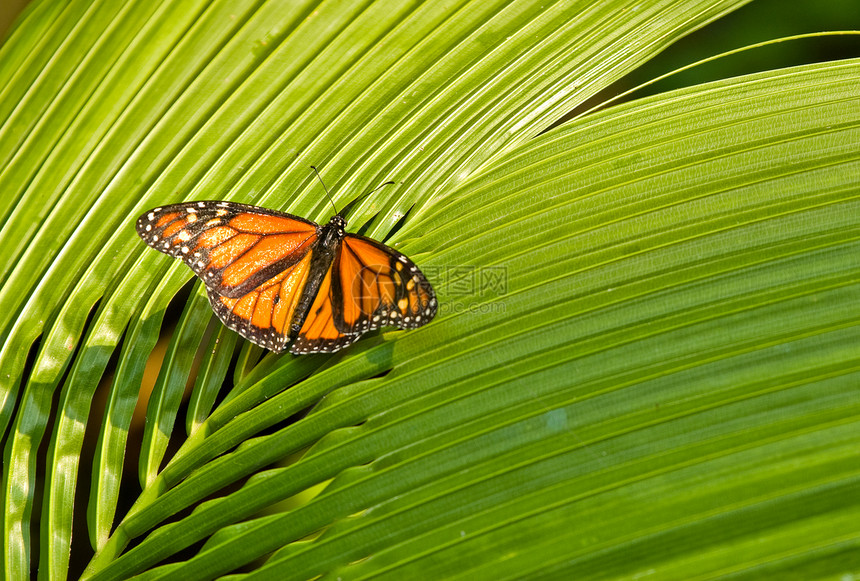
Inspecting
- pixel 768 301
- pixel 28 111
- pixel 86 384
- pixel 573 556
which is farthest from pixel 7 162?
pixel 768 301

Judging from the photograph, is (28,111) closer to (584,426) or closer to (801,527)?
(584,426)

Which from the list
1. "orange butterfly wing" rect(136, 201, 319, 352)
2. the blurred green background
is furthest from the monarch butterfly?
the blurred green background

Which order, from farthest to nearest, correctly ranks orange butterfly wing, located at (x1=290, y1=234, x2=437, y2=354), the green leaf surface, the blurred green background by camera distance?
the blurred green background → orange butterfly wing, located at (x1=290, y1=234, x2=437, y2=354) → the green leaf surface

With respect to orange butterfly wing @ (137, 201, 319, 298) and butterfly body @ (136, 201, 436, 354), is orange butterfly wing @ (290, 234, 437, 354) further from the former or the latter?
orange butterfly wing @ (137, 201, 319, 298)

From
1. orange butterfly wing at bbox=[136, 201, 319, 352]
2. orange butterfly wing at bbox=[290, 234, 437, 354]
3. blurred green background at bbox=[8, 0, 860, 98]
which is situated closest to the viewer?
orange butterfly wing at bbox=[290, 234, 437, 354]

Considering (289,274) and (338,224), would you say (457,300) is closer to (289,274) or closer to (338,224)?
(338,224)

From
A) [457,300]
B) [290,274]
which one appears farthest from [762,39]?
[290,274]

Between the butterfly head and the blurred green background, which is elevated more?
the blurred green background

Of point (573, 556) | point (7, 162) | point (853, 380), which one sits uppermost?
point (7, 162)
